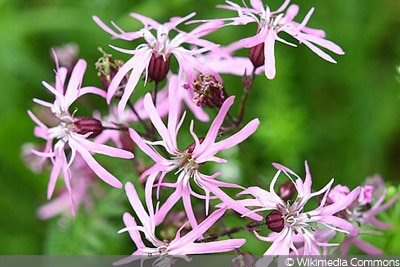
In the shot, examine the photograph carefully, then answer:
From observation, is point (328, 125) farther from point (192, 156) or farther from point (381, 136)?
point (192, 156)

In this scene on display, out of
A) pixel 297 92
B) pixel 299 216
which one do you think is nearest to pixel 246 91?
pixel 299 216

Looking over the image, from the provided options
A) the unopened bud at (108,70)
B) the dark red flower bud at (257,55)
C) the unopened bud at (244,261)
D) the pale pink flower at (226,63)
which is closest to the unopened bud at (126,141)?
the unopened bud at (108,70)

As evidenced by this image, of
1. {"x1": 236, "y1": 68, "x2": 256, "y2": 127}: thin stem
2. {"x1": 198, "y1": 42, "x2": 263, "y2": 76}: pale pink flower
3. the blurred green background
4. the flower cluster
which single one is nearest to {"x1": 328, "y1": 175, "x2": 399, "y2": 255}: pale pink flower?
the flower cluster

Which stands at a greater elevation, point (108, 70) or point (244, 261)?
point (108, 70)

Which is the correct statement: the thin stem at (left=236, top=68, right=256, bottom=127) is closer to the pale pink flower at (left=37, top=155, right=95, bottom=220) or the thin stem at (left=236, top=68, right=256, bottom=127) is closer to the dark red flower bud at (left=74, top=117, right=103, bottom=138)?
the dark red flower bud at (left=74, top=117, right=103, bottom=138)

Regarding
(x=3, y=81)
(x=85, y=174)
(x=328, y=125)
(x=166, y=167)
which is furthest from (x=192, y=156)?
(x=3, y=81)

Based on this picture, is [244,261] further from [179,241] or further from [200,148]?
[200,148]
